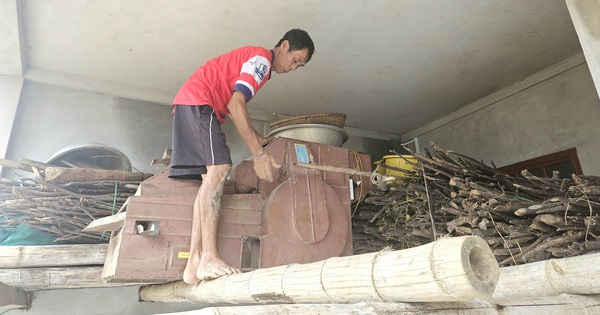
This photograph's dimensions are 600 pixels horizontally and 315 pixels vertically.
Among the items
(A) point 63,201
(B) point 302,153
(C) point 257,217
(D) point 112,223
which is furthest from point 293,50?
(A) point 63,201

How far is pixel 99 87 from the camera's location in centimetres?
508

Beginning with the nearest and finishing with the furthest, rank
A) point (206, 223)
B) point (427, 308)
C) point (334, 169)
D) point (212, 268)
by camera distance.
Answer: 1. point (427, 308)
2. point (212, 268)
3. point (206, 223)
4. point (334, 169)

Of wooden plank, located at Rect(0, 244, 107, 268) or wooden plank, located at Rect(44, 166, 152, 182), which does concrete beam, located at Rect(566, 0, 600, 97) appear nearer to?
wooden plank, located at Rect(44, 166, 152, 182)

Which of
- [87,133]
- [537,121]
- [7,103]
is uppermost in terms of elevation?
[7,103]

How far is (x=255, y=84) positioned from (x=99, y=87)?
303 centimetres

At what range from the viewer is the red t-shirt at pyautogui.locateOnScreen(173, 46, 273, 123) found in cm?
304

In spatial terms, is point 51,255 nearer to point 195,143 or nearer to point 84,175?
point 84,175

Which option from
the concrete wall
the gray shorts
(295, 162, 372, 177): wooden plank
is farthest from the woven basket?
the concrete wall

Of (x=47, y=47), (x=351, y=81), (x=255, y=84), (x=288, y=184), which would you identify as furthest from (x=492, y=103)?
(x=47, y=47)

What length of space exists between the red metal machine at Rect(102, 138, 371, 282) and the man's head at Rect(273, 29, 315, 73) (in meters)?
0.77

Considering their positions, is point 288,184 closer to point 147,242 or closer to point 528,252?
point 147,242

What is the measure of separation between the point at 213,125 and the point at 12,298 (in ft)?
7.35

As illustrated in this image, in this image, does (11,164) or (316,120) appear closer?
(11,164)

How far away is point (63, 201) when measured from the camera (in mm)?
3719
